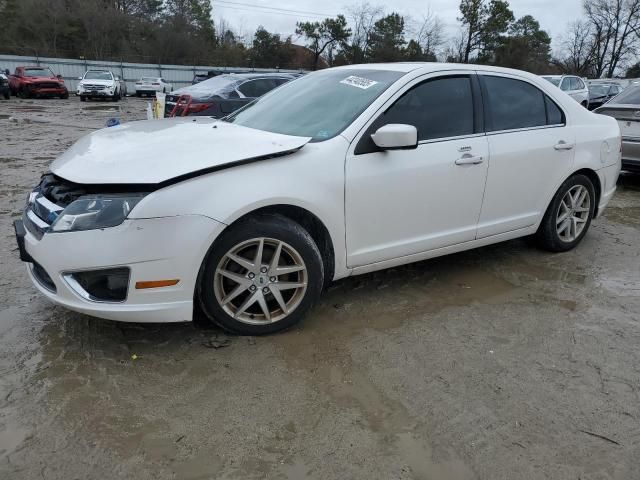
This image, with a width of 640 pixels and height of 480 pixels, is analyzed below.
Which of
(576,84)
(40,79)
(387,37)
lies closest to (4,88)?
(40,79)

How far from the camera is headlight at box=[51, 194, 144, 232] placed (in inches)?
101

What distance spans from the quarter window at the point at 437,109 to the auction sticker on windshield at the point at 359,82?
27cm

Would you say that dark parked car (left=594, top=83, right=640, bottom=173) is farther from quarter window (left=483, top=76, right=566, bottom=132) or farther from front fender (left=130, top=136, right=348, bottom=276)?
front fender (left=130, top=136, right=348, bottom=276)

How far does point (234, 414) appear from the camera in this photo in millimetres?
2414

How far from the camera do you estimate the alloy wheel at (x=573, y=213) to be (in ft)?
14.8

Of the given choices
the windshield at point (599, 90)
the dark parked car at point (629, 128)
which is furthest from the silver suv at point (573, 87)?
the dark parked car at point (629, 128)

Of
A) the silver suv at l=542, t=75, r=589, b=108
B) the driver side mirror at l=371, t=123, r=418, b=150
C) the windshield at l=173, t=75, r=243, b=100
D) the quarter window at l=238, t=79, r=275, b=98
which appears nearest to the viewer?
the driver side mirror at l=371, t=123, r=418, b=150

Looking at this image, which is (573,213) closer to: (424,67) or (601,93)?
(424,67)

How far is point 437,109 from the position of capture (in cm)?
359

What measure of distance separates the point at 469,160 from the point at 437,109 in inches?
16.6

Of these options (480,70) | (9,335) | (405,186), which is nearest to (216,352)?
(9,335)

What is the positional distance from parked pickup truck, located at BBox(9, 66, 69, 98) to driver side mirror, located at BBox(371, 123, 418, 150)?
91.1 ft

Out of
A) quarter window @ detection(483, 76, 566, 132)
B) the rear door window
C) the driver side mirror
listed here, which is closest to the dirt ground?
the driver side mirror

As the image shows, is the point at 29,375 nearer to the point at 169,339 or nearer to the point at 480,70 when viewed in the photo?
the point at 169,339
